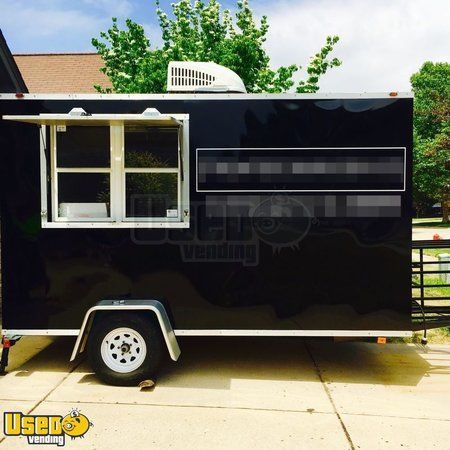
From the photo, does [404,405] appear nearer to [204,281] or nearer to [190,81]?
[204,281]

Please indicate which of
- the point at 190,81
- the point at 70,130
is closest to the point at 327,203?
the point at 190,81

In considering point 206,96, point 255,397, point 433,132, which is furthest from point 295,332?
point 433,132

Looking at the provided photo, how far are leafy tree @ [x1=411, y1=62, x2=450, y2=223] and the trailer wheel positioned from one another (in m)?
26.0

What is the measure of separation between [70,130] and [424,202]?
44475mm

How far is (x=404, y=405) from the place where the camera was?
15.3 feet

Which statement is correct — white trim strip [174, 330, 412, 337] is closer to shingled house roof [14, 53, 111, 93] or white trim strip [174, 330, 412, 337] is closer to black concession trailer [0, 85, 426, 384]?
black concession trailer [0, 85, 426, 384]

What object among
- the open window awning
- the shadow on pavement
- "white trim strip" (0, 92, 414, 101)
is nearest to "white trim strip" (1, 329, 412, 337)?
the shadow on pavement

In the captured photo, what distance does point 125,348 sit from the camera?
505 centimetres

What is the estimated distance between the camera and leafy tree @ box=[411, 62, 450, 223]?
28.1 metres

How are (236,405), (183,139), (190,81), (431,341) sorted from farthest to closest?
1. (431,341)
2. (190,81)
3. (183,139)
4. (236,405)

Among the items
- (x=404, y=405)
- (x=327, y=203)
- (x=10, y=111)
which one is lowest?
(x=404, y=405)

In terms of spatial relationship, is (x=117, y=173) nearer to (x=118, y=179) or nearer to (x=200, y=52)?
(x=118, y=179)

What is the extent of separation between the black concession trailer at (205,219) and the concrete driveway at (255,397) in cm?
52

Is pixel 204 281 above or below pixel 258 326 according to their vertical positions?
above
